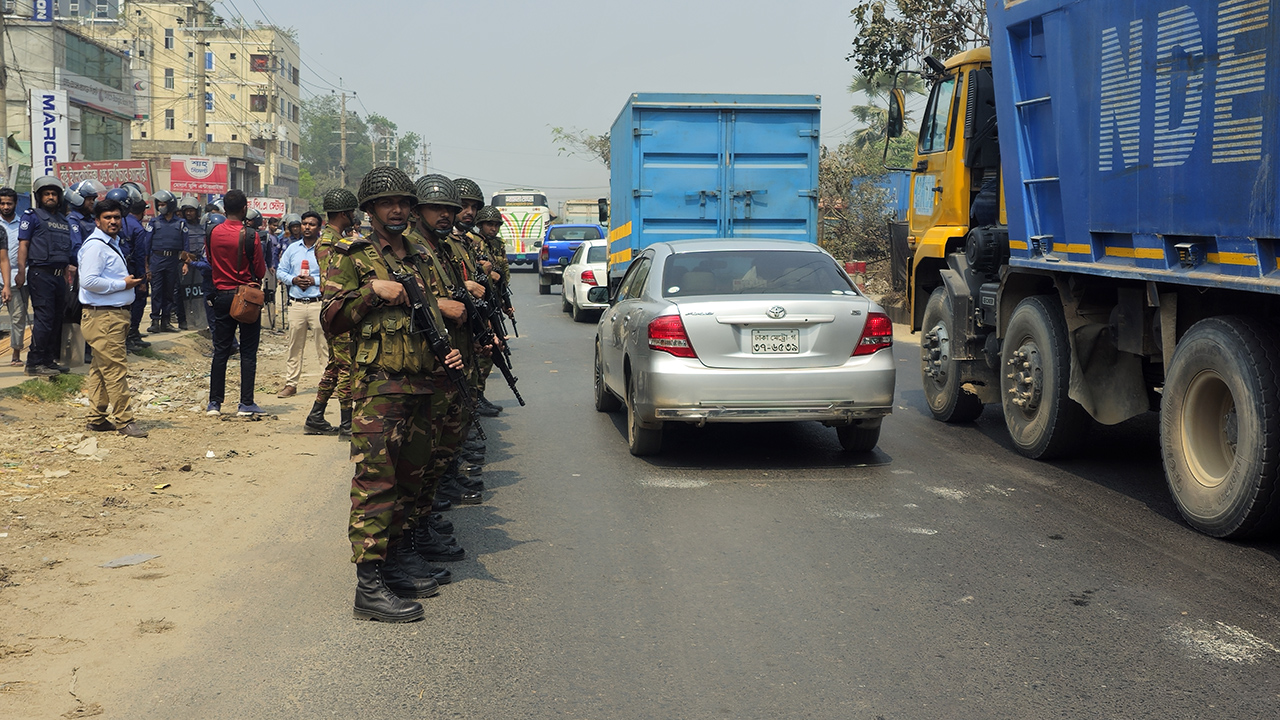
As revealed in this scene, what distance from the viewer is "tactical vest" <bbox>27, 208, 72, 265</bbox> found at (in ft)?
37.7

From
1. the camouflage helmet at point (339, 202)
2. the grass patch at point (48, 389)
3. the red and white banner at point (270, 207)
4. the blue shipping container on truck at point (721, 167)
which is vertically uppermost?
the red and white banner at point (270, 207)

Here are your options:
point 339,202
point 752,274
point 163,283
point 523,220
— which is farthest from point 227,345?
point 523,220

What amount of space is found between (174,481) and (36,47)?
3791cm

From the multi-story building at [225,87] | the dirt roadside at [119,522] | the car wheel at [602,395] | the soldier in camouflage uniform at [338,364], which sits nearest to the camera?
the dirt roadside at [119,522]

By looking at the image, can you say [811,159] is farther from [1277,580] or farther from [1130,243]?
[1277,580]

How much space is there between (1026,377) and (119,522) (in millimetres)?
6030

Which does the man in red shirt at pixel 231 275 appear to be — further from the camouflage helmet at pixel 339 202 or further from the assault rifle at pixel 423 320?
the assault rifle at pixel 423 320

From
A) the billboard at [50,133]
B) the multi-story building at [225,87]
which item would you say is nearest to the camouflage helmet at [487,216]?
the billboard at [50,133]

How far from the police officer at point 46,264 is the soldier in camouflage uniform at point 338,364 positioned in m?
3.65

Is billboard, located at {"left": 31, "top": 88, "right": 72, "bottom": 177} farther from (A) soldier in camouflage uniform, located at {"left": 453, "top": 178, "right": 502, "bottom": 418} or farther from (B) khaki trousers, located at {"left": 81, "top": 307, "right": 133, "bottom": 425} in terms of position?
(A) soldier in camouflage uniform, located at {"left": 453, "top": 178, "right": 502, "bottom": 418}

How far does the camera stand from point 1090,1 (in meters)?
7.02

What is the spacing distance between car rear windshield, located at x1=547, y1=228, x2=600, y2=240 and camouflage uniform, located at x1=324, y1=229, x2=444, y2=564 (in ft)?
96.7

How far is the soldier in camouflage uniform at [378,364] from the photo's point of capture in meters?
4.80

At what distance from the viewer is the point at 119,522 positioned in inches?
258
